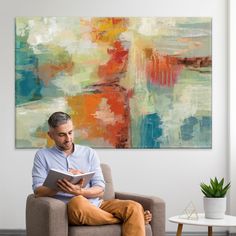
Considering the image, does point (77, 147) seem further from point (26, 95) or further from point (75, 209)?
point (26, 95)

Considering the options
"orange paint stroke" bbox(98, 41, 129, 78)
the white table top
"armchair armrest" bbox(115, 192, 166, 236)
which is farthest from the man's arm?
"orange paint stroke" bbox(98, 41, 129, 78)

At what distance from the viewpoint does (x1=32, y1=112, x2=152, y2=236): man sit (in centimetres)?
518

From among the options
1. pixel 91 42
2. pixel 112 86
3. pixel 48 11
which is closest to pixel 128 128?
pixel 112 86

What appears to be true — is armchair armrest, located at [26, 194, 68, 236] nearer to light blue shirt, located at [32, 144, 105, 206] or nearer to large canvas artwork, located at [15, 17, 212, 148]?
light blue shirt, located at [32, 144, 105, 206]

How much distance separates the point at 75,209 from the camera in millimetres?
5125

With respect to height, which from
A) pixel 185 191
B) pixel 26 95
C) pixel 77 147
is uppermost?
pixel 26 95

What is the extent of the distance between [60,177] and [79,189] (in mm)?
216

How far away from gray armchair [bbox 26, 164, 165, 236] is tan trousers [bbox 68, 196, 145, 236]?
1.6 inches

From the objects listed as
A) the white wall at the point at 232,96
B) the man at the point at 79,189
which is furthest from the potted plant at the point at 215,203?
the white wall at the point at 232,96

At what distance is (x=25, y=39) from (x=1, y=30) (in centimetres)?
24

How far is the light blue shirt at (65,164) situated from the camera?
5457 mm

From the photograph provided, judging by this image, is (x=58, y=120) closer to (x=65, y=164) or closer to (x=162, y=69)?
(x=65, y=164)

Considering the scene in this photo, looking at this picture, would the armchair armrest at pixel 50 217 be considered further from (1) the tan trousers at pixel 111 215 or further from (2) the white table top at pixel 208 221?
(2) the white table top at pixel 208 221

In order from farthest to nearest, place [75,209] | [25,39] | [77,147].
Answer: [25,39], [77,147], [75,209]
